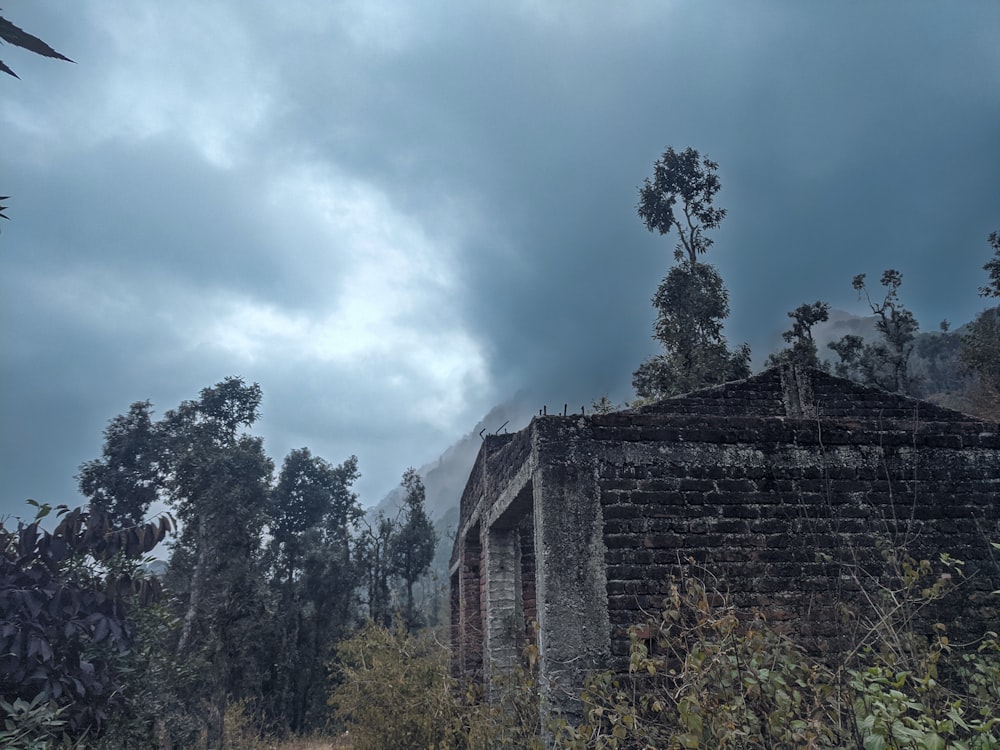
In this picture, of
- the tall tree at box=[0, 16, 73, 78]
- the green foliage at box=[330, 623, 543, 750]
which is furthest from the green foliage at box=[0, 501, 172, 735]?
the tall tree at box=[0, 16, 73, 78]

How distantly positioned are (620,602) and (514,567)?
3500mm

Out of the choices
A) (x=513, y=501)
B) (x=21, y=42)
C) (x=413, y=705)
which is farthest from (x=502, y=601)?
(x=21, y=42)

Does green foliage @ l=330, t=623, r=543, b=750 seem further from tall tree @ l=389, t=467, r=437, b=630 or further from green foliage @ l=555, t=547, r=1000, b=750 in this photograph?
tall tree @ l=389, t=467, r=437, b=630

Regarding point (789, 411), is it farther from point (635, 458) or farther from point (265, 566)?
point (265, 566)

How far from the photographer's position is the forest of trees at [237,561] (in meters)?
6.41

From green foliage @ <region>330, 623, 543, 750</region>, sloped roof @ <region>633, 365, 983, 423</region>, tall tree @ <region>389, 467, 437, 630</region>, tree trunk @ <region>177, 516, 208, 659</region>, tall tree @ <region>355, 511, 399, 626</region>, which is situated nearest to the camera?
green foliage @ <region>330, 623, 543, 750</region>

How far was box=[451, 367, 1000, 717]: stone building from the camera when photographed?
454 centimetres

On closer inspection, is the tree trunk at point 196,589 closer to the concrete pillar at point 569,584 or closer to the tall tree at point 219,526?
the tall tree at point 219,526

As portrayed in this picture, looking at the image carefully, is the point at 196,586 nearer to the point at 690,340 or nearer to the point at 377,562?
the point at 377,562

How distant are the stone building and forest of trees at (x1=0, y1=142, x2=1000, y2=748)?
15.6 ft

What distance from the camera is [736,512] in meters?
4.77

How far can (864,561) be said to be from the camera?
4.70 metres

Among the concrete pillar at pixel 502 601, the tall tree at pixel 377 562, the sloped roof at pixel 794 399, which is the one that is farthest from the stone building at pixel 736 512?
the tall tree at pixel 377 562

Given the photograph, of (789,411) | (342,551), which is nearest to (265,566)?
(342,551)
